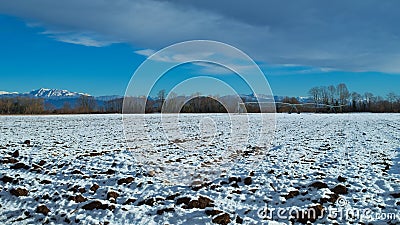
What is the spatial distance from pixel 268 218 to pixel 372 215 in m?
2.18

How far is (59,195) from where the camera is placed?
783 cm

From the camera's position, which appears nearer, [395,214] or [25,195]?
[395,214]

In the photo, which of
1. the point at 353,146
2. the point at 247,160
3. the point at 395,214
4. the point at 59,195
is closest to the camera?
the point at 395,214

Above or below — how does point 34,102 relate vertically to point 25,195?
above

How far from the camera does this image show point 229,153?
13.1m

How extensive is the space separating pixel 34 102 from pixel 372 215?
129930mm

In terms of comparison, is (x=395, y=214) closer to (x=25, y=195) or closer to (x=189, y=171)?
(x=189, y=171)

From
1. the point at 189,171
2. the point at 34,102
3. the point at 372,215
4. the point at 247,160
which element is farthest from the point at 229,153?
the point at 34,102

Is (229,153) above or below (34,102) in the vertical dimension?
below

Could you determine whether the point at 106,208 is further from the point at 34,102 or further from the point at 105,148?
the point at 34,102

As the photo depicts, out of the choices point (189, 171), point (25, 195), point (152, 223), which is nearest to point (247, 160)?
point (189, 171)

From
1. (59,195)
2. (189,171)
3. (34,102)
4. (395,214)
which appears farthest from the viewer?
(34,102)

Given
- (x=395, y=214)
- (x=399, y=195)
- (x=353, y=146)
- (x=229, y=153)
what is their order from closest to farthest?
(x=395, y=214) < (x=399, y=195) < (x=229, y=153) < (x=353, y=146)

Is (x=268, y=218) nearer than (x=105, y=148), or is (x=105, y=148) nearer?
(x=268, y=218)
